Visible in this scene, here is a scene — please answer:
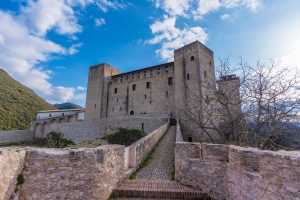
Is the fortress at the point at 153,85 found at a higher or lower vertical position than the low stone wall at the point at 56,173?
higher

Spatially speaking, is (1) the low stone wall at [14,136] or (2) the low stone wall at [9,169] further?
(1) the low stone wall at [14,136]

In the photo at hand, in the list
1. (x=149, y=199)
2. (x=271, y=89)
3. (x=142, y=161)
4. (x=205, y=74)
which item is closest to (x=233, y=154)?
(x=149, y=199)

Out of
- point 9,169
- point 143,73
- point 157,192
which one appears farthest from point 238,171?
point 143,73

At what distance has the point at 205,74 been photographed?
25625mm

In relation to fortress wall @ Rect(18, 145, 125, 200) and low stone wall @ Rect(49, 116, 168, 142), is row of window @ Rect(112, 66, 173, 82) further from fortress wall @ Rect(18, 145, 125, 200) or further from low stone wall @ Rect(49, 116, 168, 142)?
fortress wall @ Rect(18, 145, 125, 200)

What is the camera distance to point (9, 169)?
3.65 metres

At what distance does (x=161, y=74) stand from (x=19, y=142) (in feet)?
106

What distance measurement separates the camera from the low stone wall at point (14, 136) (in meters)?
35.2

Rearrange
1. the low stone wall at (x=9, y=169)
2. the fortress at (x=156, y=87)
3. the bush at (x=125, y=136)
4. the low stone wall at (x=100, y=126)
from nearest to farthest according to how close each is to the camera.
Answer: the low stone wall at (x=9, y=169) → the bush at (x=125, y=136) → the low stone wall at (x=100, y=126) → the fortress at (x=156, y=87)

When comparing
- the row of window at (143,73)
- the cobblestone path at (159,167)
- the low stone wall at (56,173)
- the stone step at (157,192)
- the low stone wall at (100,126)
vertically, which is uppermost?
the row of window at (143,73)

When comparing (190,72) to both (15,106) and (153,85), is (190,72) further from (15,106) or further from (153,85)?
(15,106)

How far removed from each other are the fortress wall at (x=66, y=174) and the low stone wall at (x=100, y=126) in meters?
17.9

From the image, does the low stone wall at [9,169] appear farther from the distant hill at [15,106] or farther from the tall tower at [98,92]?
the distant hill at [15,106]

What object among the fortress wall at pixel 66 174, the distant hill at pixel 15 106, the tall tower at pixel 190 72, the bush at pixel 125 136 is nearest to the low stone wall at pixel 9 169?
the fortress wall at pixel 66 174
